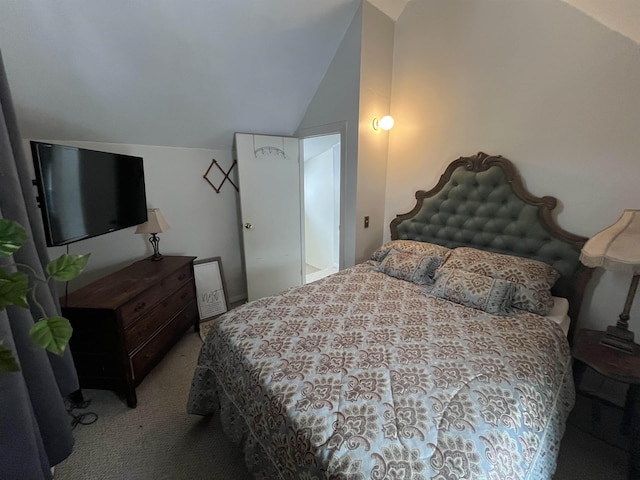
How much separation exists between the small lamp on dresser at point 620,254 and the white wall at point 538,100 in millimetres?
360

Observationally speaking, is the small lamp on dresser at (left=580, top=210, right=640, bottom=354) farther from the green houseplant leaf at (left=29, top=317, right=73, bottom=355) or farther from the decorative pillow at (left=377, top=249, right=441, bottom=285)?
the green houseplant leaf at (left=29, top=317, right=73, bottom=355)

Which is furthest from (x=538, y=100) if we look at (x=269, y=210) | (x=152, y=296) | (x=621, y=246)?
(x=152, y=296)

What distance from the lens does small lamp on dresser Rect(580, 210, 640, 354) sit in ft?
4.55

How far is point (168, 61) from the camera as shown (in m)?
2.05

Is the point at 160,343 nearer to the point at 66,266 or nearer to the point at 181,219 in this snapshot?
the point at 181,219

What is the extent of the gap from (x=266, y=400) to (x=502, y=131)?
2.41m

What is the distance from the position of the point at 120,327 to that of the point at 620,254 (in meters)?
2.77

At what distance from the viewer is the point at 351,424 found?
0.95m

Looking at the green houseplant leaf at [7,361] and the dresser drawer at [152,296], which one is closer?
the green houseplant leaf at [7,361]

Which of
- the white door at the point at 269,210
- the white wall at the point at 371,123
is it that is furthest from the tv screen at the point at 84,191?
the white wall at the point at 371,123

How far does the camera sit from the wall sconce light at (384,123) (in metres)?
2.62

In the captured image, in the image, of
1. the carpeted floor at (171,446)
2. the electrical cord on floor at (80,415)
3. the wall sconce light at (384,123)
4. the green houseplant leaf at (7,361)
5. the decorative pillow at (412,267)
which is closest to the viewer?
the green houseplant leaf at (7,361)

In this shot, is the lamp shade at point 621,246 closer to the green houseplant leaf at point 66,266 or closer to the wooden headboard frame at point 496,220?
the wooden headboard frame at point 496,220

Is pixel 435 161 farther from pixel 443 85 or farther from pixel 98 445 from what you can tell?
pixel 98 445
